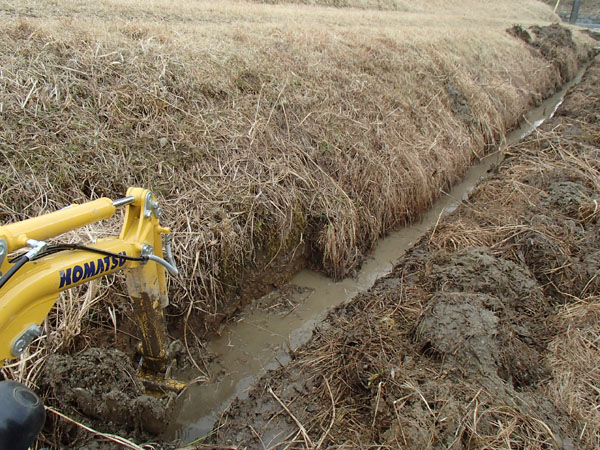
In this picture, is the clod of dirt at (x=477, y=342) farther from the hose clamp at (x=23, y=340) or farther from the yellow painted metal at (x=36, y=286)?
the hose clamp at (x=23, y=340)

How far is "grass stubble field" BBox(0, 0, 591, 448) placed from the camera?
149 inches

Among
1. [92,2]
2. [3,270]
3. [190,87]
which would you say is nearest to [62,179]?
[190,87]

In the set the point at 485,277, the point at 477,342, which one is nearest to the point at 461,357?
the point at 477,342

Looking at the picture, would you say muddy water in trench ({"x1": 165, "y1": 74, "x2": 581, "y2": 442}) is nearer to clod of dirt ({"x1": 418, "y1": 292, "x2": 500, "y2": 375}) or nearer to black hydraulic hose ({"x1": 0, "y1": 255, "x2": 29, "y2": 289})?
clod of dirt ({"x1": 418, "y1": 292, "x2": 500, "y2": 375})

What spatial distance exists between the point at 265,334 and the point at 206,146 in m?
2.02

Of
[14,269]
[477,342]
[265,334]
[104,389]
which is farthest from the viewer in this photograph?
[265,334]

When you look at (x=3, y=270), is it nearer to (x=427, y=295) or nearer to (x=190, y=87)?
(x=427, y=295)

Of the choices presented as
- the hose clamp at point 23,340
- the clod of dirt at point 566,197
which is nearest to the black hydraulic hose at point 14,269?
the hose clamp at point 23,340

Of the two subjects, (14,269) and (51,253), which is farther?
(51,253)

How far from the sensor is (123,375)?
2.87 meters

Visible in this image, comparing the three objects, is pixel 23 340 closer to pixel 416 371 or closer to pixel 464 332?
pixel 416 371

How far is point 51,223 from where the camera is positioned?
192 centimetres

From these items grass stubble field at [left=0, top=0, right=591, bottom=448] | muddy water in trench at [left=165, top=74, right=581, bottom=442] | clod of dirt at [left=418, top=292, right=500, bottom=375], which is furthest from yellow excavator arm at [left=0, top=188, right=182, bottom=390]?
clod of dirt at [left=418, top=292, right=500, bottom=375]

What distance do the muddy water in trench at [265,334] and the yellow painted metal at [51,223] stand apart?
1.76 m
